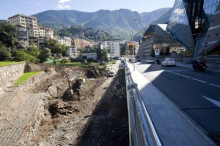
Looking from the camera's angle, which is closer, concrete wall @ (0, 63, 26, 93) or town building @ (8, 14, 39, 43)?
concrete wall @ (0, 63, 26, 93)

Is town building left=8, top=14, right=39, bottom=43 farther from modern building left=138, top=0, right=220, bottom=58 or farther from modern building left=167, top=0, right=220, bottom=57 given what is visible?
modern building left=167, top=0, right=220, bottom=57

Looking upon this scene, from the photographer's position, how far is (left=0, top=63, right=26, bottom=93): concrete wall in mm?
17005

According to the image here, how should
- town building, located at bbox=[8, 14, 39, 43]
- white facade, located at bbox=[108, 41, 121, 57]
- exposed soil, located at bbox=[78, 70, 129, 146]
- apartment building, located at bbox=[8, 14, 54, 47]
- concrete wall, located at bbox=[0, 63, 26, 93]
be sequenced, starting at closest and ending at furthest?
1. exposed soil, located at bbox=[78, 70, 129, 146]
2. concrete wall, located at bbox=[0, 63, 26, 93]
3. apartment building, located at bbox=[8, 14, 54, 47]
4. town building, located at bbox=[8, 14, 39, 43]
5. white facade, located at bbox=[108, 41, 121, 57]

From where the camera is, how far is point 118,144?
29.3 feet

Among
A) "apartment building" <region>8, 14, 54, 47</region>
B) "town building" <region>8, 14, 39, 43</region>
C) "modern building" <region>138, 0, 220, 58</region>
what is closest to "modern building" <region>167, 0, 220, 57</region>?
"modern building" <region>138, 0, 220, 58</region>

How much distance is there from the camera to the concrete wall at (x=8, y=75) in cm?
1700

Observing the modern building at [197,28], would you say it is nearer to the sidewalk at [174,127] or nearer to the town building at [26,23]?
the sidewalk at [174,127]

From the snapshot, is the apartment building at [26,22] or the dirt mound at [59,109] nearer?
the dirt mound at [59,109]

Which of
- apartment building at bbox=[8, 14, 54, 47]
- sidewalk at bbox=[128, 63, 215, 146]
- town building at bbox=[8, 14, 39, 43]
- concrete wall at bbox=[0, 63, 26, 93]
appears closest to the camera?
sidewalk at bbox=[128, 63, 215, 146]

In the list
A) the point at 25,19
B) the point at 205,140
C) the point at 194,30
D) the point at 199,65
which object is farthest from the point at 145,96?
the point at 25,19

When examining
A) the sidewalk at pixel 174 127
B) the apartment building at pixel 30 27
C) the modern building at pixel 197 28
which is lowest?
the sidewalk at pixel 174 127

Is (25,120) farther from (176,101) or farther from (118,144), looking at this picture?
(176,101)

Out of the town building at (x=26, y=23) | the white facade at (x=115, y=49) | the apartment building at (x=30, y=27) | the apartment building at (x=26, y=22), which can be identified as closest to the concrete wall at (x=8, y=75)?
the apartment building at (x=30, y=27)

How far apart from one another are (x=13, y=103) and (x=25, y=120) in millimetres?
3335
